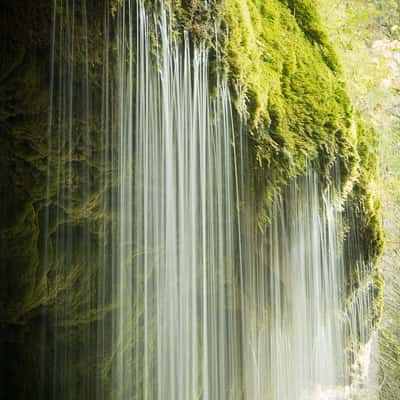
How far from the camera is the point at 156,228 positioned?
3.58 metres

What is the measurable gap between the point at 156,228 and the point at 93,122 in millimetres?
1024

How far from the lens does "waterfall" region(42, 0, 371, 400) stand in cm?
304

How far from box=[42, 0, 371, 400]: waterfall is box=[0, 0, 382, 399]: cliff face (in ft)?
0.12

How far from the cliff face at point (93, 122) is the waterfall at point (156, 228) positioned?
37 mm

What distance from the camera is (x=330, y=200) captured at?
5129 millimetres

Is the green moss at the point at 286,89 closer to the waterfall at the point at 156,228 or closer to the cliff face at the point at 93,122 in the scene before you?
the cliff face at the point at 93,122

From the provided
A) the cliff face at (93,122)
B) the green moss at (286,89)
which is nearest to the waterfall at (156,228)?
the cliff face at (93,122)

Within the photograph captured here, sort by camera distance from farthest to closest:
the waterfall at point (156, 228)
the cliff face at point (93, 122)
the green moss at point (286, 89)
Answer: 1. the green moss at point (286, 89)
2. the waterfall at point (156, 228)
3. the cliff face at point (93, 122)

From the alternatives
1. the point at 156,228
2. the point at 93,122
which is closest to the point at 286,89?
the point at 156,228

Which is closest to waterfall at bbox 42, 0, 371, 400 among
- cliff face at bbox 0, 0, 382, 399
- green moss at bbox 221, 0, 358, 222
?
cliff face at bbox 0, 0, 382, 399

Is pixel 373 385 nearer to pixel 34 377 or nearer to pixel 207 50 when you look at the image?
pixel 34 377

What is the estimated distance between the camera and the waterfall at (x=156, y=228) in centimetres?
304

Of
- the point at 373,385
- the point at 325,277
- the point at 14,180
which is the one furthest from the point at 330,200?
the point at 373,385

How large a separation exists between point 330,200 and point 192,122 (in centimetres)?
238
